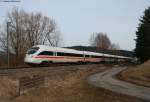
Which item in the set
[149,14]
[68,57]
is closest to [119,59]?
[149,14]

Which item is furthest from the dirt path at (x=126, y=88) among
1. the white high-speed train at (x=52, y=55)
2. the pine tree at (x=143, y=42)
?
the pine tree at (x=143, y=42)

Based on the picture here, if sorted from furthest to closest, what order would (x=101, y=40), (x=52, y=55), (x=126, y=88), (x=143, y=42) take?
(x=101, y=40) → (x=143, y=42) → (x=52, y=55) → (x=126, y=88)

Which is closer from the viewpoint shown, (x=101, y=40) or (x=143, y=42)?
(x=143, y=42)

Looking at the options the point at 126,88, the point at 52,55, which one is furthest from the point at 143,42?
the point at 126,88

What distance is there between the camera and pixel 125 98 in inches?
653

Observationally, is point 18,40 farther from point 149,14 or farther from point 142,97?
point 142,97

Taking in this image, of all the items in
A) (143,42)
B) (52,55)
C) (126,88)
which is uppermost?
(143,42)

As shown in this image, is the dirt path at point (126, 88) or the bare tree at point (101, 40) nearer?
the dirt path at point (126, 88)

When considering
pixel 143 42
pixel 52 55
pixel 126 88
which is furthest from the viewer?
pixel 143 42

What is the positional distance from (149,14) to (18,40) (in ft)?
109

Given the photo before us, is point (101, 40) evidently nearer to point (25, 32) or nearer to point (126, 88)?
point (25, 32)

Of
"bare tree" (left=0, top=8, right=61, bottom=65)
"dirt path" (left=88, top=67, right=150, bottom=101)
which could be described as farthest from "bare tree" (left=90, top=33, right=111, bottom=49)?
"dirt path" (left=88, top=67, right=150, bottom=101)

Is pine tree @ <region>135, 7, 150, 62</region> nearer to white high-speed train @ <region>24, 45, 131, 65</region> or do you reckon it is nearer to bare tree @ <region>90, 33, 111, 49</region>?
white high-speed train @ <region>24, 45, 131, 65</region>

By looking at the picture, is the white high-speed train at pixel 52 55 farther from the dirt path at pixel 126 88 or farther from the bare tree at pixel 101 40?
the bare tree at pixel 101 40
